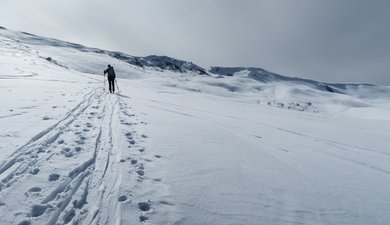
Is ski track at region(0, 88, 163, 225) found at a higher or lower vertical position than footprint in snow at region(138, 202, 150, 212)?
lower

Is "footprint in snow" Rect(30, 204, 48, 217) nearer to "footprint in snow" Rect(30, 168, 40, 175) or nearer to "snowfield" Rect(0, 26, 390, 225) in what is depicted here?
"snowfield" Rect(0, 26, 390, 225)

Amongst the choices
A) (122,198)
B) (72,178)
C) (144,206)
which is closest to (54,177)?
(72,178)

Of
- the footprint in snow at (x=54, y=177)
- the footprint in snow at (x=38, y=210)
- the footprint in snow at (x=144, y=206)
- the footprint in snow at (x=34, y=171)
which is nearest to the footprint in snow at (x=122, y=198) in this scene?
the footprint in snow at (x=144, y=206)

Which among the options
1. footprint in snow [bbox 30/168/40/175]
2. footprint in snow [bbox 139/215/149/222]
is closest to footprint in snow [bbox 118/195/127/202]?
footprint in snow [bbox 139/215/149/222]

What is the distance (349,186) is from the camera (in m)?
5.72

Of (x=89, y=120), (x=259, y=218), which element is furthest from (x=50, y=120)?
(x=259, y=218)

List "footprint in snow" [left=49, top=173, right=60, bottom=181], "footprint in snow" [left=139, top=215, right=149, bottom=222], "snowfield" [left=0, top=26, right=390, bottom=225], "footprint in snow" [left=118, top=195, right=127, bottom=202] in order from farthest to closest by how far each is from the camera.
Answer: "footprint in snow" [left=49, top=173, right=60, bottom=181] < "footprint in snow" [left=118, top=195, right=127, bottom=202] < "snowfield" [left=0, top=26, right=390, bottom=225] < "footprint in snow" [left=139, top=215, right=149, bottom=222]

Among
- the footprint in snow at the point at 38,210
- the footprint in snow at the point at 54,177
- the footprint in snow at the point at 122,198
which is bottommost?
the footprint in snow at the point at 38,210

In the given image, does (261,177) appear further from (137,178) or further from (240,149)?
(137,178)

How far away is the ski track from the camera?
3.71 metres

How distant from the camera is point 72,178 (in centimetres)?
462

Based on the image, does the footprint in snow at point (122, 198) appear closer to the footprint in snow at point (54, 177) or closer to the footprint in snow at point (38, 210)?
the footprint in snow at point (38, 210)

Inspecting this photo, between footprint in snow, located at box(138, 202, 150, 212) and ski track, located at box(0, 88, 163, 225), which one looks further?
footprint in snow, located at box(138, 202, 150, 212)

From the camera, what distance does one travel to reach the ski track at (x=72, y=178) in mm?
3711
